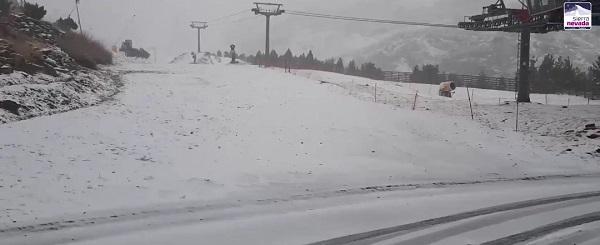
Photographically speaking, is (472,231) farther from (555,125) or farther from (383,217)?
(555,125)

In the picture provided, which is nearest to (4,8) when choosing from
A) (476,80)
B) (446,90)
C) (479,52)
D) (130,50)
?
(446,90)

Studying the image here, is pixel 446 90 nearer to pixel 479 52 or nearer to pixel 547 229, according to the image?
pixel 547 229

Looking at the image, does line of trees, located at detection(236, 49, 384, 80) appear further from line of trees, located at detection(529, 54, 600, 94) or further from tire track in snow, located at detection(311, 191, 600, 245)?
tire track in snow, located at detection(311, 191, 600, 245)

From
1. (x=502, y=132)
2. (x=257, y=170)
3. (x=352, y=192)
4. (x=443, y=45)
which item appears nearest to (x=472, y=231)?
(x=352, y=192)

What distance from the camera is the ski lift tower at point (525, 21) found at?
28098 mm

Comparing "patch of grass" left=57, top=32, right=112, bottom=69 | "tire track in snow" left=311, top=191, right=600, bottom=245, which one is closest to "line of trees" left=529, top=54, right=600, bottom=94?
"patch of grass" left=57, top=32, right=112, bottom=69

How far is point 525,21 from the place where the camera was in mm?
29469

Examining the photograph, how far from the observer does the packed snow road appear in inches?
281

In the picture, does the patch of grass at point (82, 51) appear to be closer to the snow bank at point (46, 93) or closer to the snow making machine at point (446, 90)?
the snow bank at point (46, 93)

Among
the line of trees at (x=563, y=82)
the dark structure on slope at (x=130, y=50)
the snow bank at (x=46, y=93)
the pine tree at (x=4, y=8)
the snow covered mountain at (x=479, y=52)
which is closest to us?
the snow bank at (x=46, y=93)

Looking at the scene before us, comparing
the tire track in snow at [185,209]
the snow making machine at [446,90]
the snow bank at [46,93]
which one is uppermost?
the snow making machine at [446,90]

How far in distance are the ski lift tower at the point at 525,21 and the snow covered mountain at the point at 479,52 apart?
14377 centimetres

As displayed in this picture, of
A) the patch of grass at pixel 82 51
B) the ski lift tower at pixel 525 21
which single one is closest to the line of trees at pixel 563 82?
the ski lift tower at pixel 525 21

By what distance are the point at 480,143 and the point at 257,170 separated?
9.00 m
